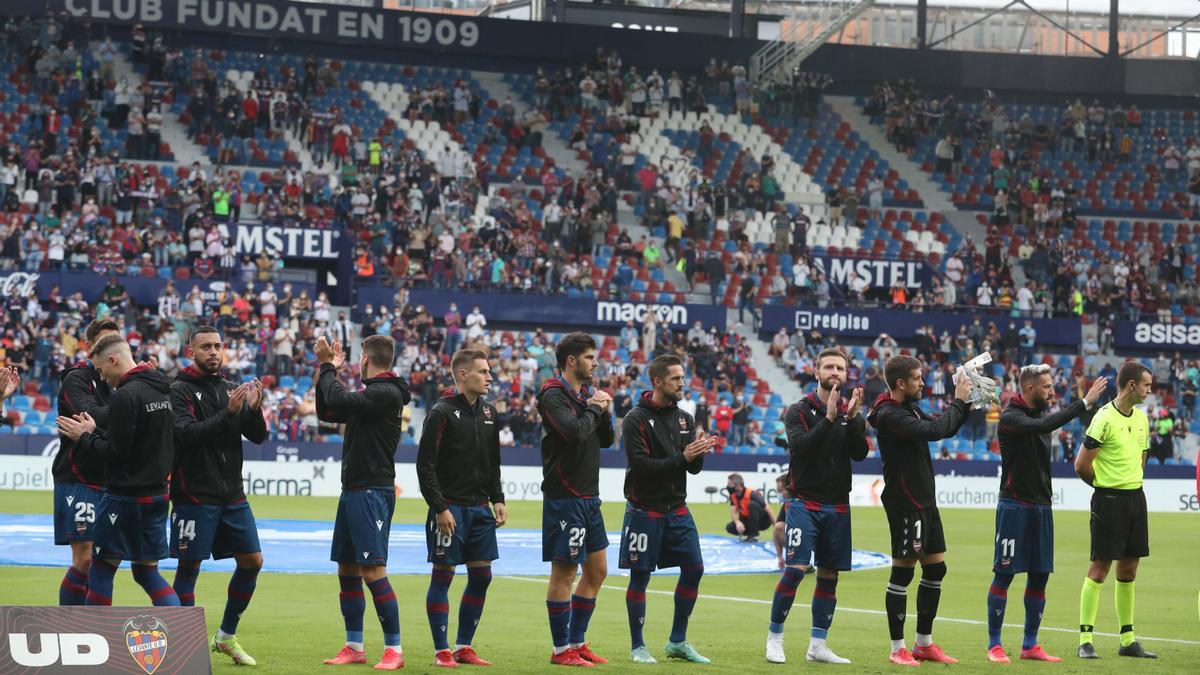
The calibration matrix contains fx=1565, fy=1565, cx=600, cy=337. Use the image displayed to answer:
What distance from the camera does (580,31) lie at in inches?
2014

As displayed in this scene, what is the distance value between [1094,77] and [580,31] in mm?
18674

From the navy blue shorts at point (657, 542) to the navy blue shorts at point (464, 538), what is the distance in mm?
1097

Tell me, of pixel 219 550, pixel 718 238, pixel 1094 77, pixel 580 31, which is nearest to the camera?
pixel 219 550

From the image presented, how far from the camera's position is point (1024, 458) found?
504 inches

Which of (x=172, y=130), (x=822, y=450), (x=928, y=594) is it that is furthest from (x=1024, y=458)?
(x=172, y=130)

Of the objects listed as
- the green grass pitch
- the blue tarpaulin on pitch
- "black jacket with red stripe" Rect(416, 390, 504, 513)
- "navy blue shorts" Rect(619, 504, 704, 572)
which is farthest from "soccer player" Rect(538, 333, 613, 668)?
the blue tarpaulin on pitch

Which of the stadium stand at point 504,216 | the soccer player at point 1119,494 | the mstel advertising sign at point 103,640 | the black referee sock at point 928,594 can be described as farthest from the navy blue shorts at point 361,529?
the stadium stand at point 504,216

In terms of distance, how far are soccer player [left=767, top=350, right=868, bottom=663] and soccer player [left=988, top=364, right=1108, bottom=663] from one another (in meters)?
1.39

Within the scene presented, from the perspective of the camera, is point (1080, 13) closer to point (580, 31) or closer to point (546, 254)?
point (580, 31)

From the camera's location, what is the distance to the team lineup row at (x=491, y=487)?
1103 cm

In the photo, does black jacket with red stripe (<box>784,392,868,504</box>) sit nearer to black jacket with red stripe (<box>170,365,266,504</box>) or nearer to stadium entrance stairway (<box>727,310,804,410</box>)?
black jacket with red stripe (<box>170,365,266,504</box>)

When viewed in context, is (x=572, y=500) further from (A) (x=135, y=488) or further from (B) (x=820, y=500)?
(A) (x=135, y=488)

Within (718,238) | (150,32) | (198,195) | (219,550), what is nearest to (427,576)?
(219,550)

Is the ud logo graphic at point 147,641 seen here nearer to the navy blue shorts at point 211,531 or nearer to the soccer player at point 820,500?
the navy blue shorts at point 211,531
